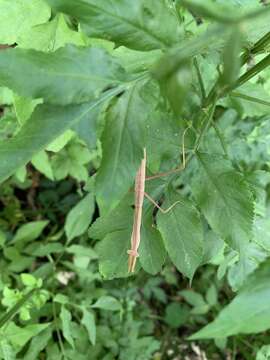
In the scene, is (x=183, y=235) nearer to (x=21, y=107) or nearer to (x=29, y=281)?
(x=21, y=107)

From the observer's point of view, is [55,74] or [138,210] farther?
[138,210]

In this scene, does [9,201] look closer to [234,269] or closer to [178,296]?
[178,296]

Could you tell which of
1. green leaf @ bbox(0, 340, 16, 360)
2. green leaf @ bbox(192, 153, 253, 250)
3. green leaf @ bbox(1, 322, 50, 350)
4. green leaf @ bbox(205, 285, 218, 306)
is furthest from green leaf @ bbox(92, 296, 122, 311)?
green leaf @ bbox(192, 153, 253, 250)

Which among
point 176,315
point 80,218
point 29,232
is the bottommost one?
point 176,315

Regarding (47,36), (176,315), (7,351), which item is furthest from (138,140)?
(176,315)

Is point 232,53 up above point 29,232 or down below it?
above

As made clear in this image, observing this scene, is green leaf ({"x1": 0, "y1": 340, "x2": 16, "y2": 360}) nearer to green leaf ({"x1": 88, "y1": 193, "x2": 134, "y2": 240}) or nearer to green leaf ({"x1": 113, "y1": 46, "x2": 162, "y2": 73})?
green leaf ({"x1": 88, "y1": 193, "x2": 134, "y2": 240})
